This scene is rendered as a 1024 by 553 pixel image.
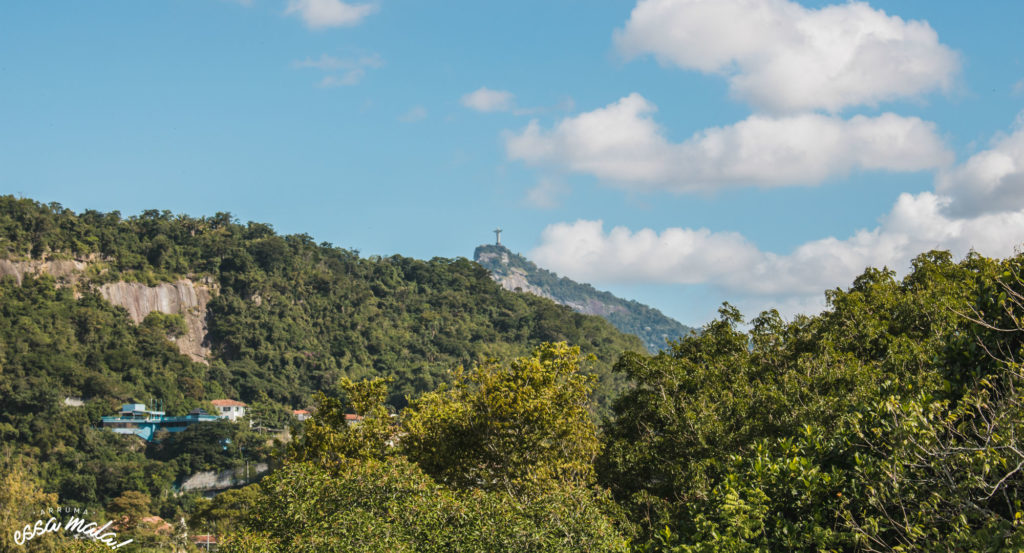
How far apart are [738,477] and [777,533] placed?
0.68 m

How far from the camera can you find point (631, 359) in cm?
1734

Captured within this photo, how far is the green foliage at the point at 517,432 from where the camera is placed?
14758mm

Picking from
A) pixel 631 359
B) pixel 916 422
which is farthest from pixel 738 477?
pixel 631 359

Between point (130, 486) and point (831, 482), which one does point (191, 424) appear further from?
point (831, 482)

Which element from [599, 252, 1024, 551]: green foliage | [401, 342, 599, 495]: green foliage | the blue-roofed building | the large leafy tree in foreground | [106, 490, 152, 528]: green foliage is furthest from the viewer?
the blue-roofed building

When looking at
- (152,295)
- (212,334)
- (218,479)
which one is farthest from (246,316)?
(218,479)

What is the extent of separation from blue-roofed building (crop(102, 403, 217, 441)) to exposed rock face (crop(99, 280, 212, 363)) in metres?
12.5

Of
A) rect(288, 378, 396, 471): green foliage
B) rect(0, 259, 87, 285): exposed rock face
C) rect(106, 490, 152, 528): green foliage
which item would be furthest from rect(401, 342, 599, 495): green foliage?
rect(0, 259, 87, 285): exposed rock face

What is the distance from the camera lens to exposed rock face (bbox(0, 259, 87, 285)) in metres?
73.2

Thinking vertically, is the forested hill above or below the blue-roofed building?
above

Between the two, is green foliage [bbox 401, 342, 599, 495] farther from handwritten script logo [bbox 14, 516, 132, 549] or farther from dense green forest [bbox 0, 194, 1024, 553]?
handwritten script logo [bbox 14, 516, 132, 549]

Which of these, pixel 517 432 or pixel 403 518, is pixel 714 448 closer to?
pixel 517 432

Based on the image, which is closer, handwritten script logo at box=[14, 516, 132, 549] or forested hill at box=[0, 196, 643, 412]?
handwritten script logo at box=[14, 516, 132, 549]

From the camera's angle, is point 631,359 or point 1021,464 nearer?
point 1021,464
